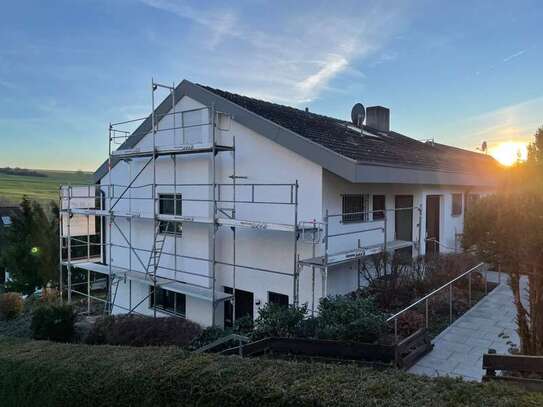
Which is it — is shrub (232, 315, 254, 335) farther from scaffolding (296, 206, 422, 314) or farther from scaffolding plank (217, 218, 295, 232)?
scaffolding plank (217, 218, 295, 232)

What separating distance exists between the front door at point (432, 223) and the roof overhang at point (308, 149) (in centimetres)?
104

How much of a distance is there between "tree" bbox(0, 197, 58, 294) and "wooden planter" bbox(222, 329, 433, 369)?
1562 centimetres

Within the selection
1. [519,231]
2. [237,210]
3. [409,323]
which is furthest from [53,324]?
[519,231]

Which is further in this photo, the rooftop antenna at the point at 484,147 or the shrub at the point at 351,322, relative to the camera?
the rooftop antenna at the point at 484,147

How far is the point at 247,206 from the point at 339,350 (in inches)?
213

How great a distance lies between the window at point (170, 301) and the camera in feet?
39.7

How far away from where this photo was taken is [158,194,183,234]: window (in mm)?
11750

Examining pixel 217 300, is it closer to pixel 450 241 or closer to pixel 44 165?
pixel 450 241

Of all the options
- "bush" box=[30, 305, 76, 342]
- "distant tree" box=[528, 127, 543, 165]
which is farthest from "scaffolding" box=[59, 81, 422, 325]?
"distant tree" box=[528, 127, 543, 165]

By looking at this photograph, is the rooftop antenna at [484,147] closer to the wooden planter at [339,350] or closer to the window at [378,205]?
the window at [378,205]

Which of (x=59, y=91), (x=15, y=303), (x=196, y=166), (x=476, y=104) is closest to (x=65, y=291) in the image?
(x=15, y=303)

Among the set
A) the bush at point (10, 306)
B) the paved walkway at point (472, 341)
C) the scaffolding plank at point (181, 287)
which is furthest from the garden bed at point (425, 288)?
the bush at point (10, 306)

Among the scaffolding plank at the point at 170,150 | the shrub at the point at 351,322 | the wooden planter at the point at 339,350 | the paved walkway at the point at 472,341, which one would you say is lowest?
the paved walkway at the point at 472,341

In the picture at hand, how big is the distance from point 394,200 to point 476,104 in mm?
6685
